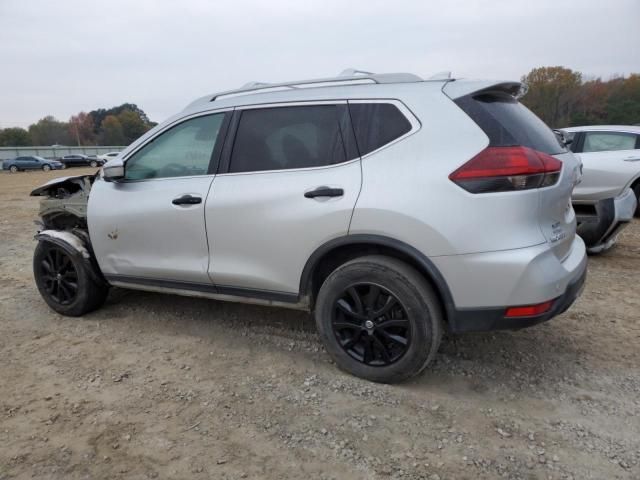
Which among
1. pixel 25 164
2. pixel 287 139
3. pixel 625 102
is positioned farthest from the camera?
pixel 625 102

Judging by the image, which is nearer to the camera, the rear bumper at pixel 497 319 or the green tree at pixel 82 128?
the rear bumper at pixel 497 319

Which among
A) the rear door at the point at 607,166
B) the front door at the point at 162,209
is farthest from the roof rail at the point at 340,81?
the rear door at the point at 607,166

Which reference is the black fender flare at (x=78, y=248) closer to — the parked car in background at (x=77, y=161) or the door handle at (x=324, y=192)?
the door handle at (x=324, y=192)

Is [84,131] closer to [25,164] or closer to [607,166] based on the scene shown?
[25,164]

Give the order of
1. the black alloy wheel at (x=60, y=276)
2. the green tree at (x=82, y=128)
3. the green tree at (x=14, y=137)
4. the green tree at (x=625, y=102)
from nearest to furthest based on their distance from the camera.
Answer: the black alloy wheel at (x=60, y=276) → the green tree at (x=625, y=102) → the green tree at (x=14, y=137) → the green tree at (x=82, y=128)

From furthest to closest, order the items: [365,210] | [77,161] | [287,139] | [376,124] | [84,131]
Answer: [84,131]
[77,161]
[287,139]
[376,124]
[365,210]

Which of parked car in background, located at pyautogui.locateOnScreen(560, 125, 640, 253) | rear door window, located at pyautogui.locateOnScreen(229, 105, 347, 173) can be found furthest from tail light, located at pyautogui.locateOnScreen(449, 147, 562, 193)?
parked car in background, located at pyautogui.locateOnScreen(560, 125, 640, 253)

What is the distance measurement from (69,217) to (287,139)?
2.45 metres

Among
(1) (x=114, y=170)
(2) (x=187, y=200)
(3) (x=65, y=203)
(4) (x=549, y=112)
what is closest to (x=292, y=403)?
(2) (x=187, y=200)

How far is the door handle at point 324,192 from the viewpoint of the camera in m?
2.74

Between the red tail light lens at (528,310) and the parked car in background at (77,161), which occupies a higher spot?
the parked car in background at (77,161)

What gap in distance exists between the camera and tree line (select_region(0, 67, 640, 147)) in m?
49.9

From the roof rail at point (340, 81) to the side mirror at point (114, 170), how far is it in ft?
2.85

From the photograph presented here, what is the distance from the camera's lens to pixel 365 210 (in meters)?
2.65
